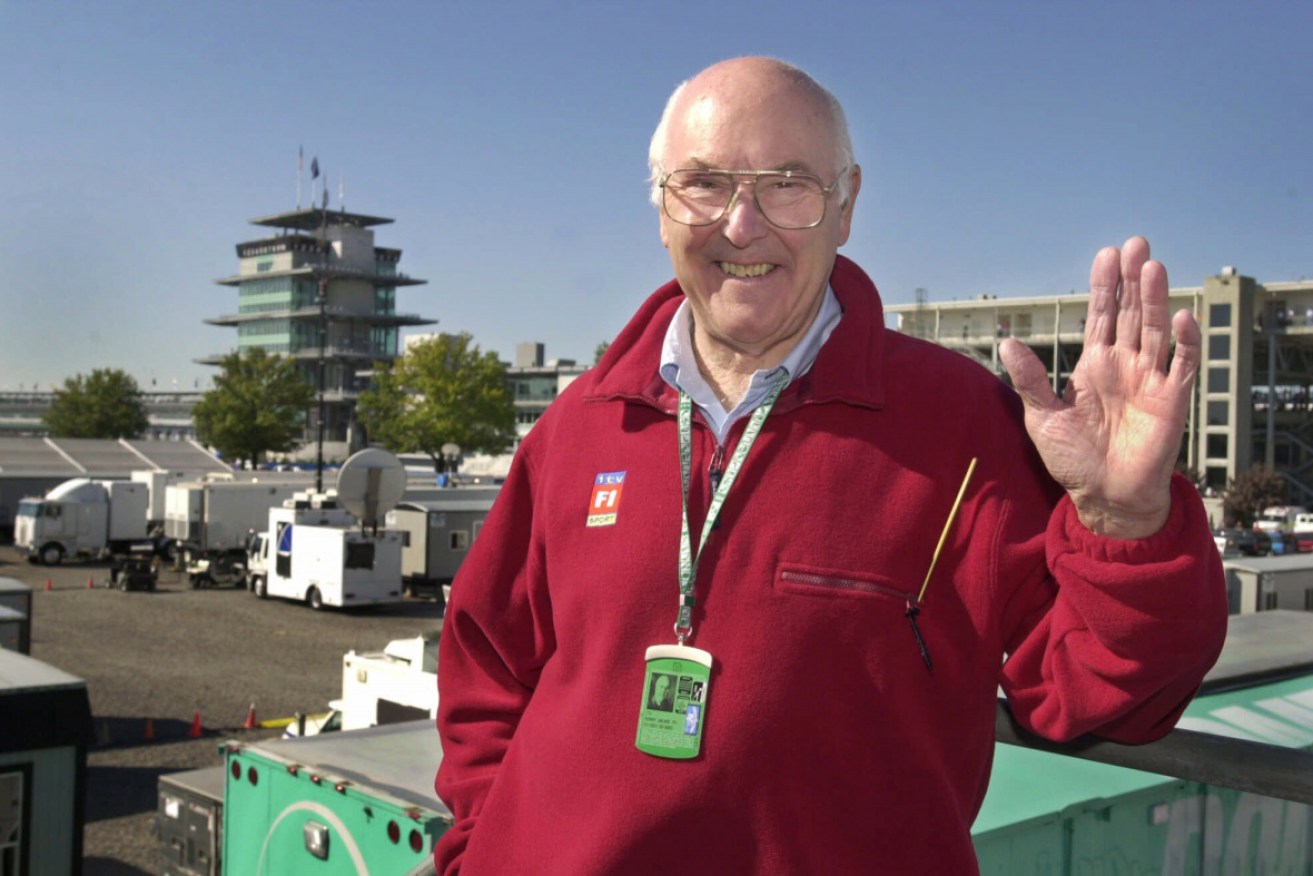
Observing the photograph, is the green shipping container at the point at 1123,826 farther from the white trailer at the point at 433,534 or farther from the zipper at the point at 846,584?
the white trailer at the point at 433,534

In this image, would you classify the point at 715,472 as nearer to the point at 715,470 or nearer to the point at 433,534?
the point at 715,470

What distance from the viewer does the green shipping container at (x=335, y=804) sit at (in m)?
5.61

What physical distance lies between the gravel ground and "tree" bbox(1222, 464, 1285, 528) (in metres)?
39.8

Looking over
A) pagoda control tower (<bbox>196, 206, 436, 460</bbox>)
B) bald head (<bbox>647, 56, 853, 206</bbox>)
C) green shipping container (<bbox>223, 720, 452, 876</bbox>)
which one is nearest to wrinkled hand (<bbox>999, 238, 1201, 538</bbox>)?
bald head (<bbox>647, 56, 853, 206</bbox>)

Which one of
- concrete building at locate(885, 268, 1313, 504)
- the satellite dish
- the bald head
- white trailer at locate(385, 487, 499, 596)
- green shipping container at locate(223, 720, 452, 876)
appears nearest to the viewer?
the bald head

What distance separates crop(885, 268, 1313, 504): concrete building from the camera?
63.5 metres

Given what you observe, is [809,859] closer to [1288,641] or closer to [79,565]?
[1288,641]

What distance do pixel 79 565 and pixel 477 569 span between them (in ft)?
131

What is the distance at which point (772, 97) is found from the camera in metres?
2.06

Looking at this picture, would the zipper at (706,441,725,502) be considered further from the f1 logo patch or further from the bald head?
the bald head

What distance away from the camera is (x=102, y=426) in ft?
235

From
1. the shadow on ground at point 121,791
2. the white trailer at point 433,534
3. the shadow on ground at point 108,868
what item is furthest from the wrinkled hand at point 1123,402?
the white trailer at point 433,534

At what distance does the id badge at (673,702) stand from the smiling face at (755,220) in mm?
551

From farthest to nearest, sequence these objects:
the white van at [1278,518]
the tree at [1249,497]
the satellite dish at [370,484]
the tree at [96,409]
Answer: the tree at [96,409]
the tree at [1249,497]
the white van at [1278,518]
the satellite dish at [370,484]
